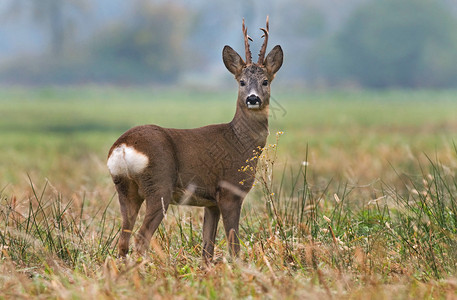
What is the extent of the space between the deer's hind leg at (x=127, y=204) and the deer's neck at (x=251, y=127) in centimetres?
94

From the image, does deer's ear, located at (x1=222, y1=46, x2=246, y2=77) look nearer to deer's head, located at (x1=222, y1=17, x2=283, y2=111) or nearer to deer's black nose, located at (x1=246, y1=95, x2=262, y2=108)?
deer's head, located at (x1=222, y1=17, x2=283, y2=111)

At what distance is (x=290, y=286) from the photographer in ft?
14.9

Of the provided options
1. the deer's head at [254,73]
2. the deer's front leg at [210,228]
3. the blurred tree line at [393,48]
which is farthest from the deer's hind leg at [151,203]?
the blurred tree line at [393,48]

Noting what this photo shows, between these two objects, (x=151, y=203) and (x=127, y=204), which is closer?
(x=151, y=203)

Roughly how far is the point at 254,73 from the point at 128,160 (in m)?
1.31

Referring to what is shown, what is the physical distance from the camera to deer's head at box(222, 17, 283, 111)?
5828mm

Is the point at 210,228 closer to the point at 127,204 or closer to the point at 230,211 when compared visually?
the point at 230,211

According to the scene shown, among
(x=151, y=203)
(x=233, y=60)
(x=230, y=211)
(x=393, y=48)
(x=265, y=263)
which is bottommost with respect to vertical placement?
(x=265, y=263)

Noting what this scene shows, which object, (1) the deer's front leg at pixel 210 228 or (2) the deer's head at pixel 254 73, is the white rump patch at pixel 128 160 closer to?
(1) the deer's front leg at pixel 210 228

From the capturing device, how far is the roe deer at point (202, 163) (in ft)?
17.3

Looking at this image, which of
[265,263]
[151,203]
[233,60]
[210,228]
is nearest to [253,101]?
[233,60]

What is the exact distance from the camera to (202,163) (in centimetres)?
556

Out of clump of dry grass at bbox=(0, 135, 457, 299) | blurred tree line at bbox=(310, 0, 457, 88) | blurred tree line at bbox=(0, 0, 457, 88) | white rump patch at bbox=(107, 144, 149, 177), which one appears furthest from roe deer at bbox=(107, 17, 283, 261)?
blurred tree line at bbox=(0, 0, 457, 88)

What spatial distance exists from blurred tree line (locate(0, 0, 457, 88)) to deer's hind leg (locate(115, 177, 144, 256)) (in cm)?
10356
